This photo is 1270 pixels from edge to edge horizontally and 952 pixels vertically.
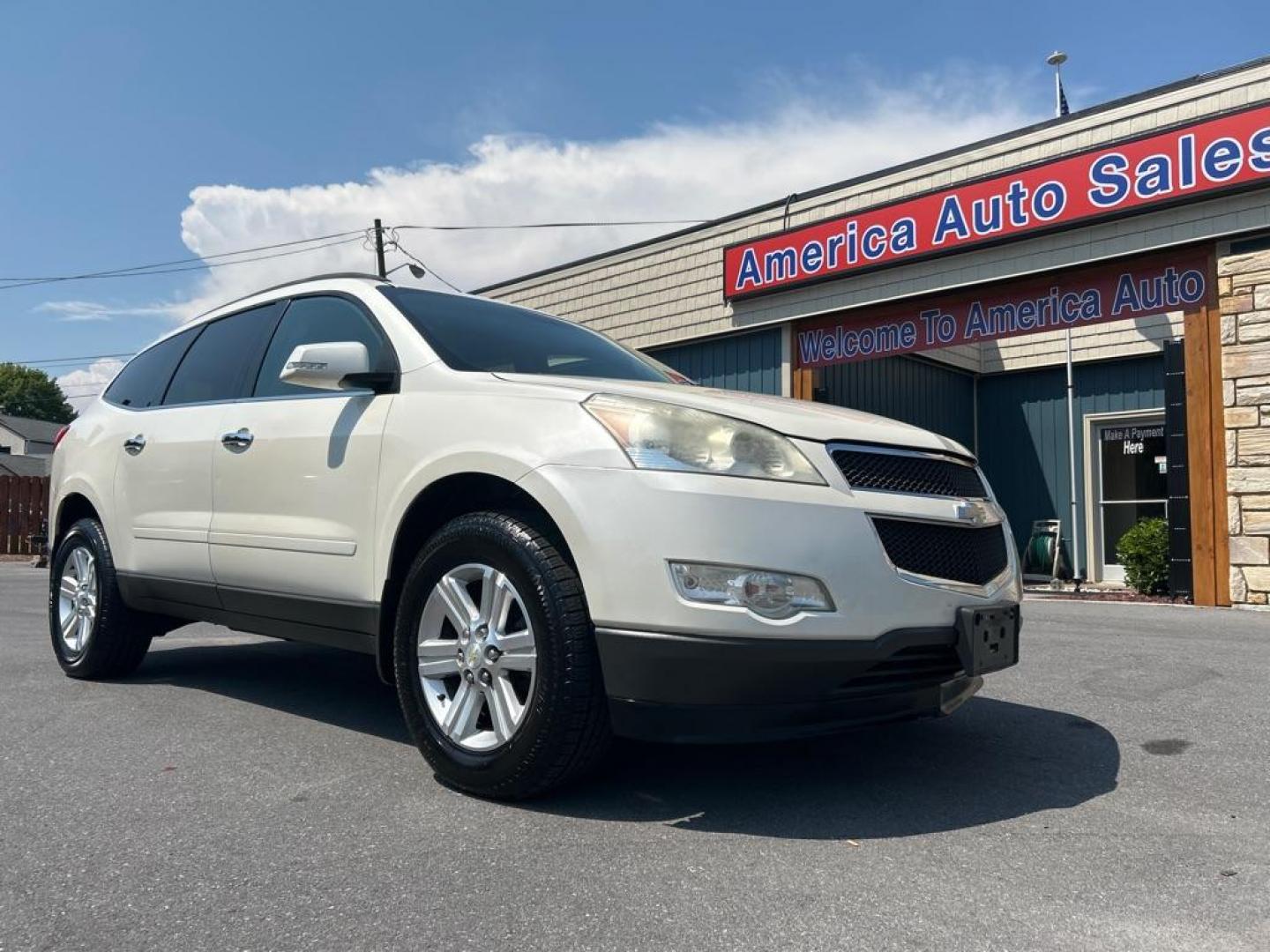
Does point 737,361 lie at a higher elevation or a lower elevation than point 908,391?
higher

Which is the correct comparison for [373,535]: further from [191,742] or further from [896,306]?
[896,306]

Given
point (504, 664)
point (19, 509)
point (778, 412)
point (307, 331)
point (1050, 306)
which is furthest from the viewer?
point (19, 509)

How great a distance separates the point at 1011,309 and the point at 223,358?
9517mm

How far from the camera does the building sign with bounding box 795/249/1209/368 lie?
33.4ft

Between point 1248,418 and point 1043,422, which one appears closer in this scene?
point 1248,418

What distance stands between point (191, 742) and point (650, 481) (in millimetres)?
2214

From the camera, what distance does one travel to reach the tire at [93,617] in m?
4.84

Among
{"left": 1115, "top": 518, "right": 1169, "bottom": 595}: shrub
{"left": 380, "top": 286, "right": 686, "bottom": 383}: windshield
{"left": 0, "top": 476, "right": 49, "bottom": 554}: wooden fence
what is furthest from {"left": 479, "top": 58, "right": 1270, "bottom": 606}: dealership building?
{"left": 0, "top": 476, "right": 49, "bottom": 554}: wooden fence

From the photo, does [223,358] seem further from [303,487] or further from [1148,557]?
[1148,557]

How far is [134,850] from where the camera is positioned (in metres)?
2.56

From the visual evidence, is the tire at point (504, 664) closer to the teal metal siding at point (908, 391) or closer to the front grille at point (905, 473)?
the front grille at point (905, 473)

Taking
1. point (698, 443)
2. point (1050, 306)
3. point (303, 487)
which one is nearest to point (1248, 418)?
point (1050, 306)

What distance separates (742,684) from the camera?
261 cm

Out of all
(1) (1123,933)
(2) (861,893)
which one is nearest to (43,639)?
(2) (861,893)
